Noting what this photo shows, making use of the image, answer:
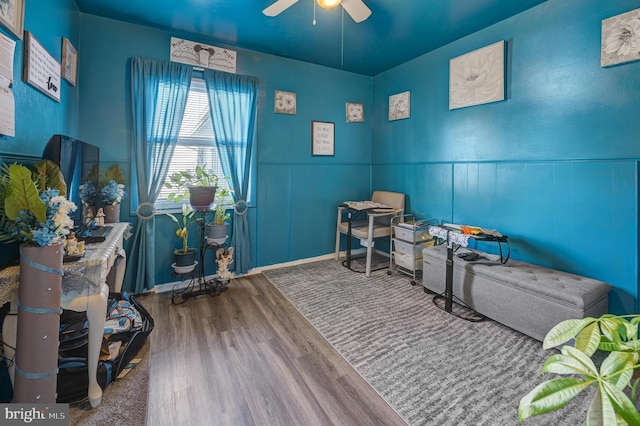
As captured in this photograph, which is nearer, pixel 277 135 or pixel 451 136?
pixel 451 136

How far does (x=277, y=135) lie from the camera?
3.70 metres

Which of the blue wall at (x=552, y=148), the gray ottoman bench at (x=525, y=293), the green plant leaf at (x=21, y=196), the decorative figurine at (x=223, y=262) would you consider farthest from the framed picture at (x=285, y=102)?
the green plant leaf at (x=21, y=196)

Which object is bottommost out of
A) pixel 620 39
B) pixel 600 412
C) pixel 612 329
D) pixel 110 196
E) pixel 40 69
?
pixel 600 412

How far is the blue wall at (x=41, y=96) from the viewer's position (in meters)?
1.55

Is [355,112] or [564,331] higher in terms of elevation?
[355,112]

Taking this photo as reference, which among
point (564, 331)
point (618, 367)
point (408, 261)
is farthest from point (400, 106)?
point (618, 367)

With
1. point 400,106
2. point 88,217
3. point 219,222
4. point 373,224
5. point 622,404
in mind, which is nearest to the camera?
point 622,404

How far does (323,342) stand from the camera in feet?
7.18

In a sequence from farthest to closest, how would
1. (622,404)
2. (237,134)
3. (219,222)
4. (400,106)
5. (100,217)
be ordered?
(400,106)
(237,134)
(219,222)
(100,217)
(622,404)

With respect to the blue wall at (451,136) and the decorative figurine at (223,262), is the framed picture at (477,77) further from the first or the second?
the decorative figurine at (223,262)

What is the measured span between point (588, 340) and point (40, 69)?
9.28ft

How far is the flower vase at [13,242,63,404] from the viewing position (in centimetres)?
124

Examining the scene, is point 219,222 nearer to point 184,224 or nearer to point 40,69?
point 184,224

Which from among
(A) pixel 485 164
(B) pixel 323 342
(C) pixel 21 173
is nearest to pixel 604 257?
(A) pixel 485 164
